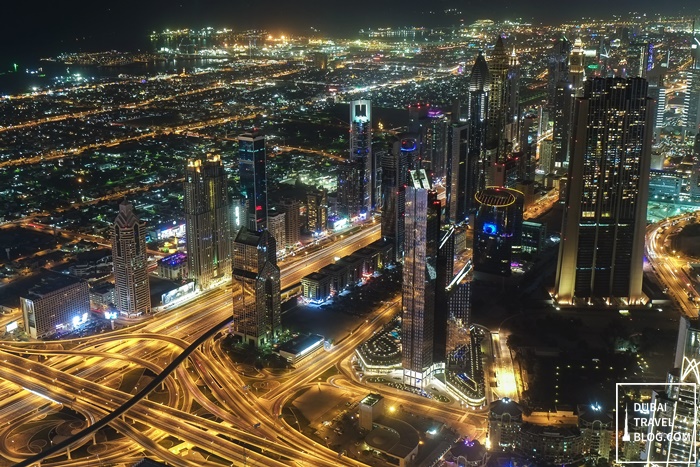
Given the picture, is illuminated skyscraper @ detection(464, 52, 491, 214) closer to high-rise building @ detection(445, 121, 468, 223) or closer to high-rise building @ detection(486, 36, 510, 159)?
high-rise building @ detection(445, 121, 468, 223)

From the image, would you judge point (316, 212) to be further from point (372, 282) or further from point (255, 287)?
point (255, 287)

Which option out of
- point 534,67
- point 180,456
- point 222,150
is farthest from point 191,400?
point 534,67

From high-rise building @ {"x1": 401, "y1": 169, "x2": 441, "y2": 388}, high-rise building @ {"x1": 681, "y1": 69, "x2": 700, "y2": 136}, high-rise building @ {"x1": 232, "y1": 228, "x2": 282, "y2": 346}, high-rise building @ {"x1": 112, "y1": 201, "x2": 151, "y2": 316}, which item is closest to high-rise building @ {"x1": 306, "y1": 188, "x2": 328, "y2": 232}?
high-rise building @ {"x1": 112, "y1": 201, "x2": 151, "y2": 316}

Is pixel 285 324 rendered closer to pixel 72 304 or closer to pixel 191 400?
pixel 191 400

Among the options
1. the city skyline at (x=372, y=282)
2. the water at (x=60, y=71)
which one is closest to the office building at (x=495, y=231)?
the city skyline at (x=372, y=282)

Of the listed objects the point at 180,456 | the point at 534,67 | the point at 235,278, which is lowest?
the point at 180,456

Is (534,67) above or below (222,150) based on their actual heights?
above
